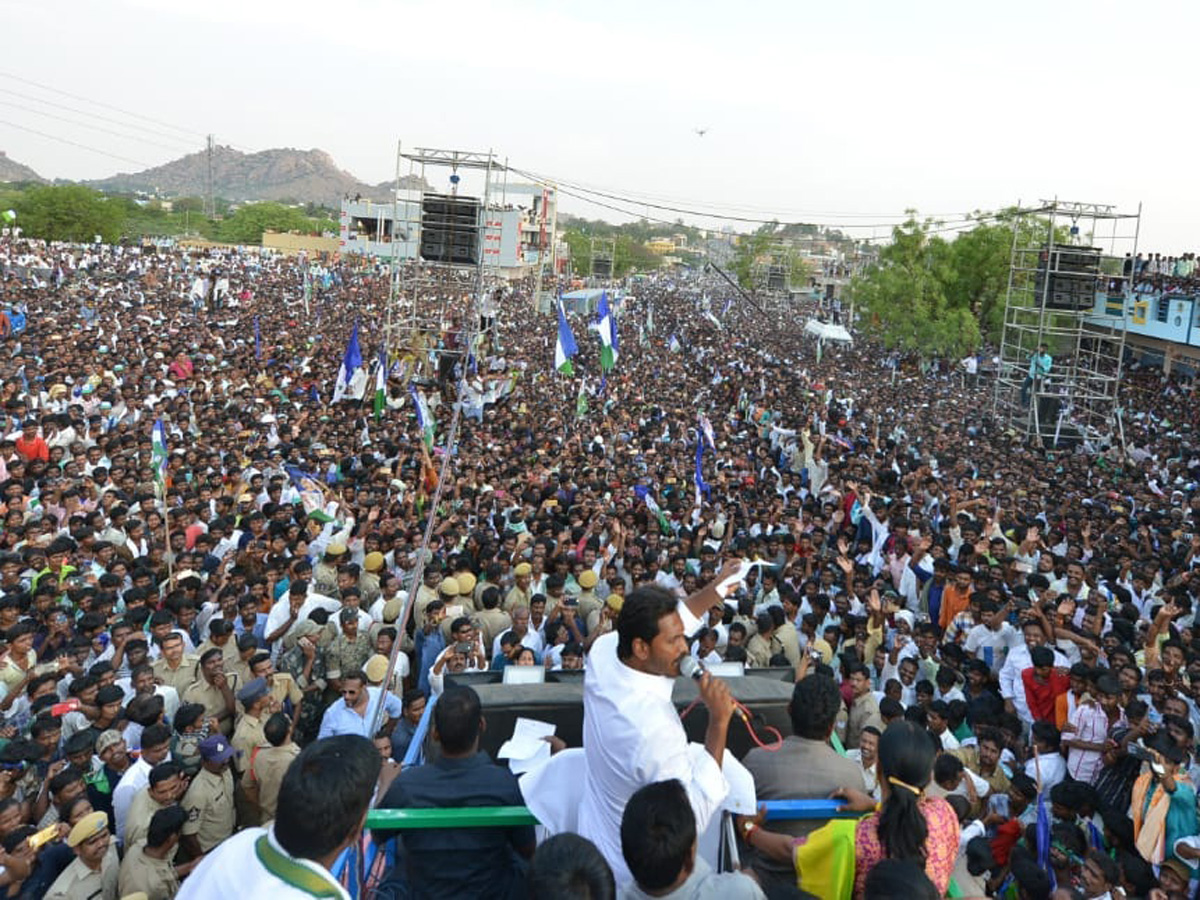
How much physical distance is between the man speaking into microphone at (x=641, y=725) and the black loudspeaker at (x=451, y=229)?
18.4 meters

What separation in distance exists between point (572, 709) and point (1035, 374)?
50.8 ft

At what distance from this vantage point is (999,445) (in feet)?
52.5

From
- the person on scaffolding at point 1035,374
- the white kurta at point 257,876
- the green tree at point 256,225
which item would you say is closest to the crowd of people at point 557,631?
the white kurta at point 257,876

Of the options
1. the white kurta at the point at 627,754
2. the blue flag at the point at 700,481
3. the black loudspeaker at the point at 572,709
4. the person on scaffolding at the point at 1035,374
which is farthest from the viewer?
the person on scaffolding at the point at 1035,374

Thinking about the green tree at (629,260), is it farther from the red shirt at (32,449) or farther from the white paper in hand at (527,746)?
the white paper in hand at (527,746)

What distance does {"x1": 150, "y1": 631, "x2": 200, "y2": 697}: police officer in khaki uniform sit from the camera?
5.15 meters

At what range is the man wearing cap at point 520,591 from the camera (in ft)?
21.9

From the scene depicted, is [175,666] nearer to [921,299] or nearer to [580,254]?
[921,299]

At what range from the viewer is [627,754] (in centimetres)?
→ 215

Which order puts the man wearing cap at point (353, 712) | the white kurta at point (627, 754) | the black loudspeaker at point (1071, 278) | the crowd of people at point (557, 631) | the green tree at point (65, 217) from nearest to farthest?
the white kurta at point (627, 754) → the crowd of people at point (557, 631) → the man wearing cap at point (353, 712) → the black loudspeaker at point (1071, 278) → the green tree at point (65, 217)

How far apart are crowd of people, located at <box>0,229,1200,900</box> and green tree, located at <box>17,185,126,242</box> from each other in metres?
47.3

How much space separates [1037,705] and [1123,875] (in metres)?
1.78

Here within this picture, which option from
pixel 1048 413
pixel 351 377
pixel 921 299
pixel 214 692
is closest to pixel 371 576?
pixel 214 692

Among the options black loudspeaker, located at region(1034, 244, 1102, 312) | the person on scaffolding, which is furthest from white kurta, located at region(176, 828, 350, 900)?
black loudspeaker, located at region(1034, 244, 1102, 312)
